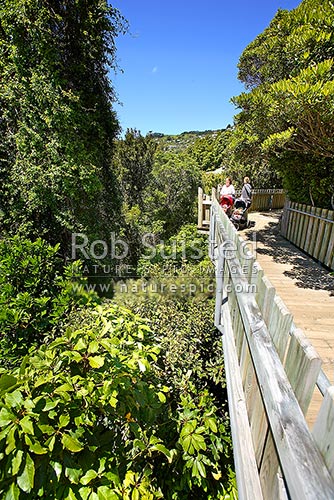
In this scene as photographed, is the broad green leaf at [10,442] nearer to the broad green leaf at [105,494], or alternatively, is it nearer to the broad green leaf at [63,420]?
the broad green leaf at [63,420]

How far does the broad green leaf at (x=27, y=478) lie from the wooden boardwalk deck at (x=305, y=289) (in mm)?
2055

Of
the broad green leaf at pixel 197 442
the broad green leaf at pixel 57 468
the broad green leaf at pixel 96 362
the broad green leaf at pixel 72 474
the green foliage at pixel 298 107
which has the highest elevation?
the green foliage at pixel 298 107

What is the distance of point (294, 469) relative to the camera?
90 cm

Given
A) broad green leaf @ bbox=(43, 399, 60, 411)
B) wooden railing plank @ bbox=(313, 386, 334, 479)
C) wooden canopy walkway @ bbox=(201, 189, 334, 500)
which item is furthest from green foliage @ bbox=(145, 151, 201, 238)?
wooden railing plank @ bbox=(313, 386, 334, 479)

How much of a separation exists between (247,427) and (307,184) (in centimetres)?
635

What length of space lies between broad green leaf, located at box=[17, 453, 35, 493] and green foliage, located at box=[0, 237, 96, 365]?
2489mm

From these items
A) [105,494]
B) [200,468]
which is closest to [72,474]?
[105,494]

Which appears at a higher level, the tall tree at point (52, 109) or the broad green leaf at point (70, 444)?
the tall tree at point (52, 109)

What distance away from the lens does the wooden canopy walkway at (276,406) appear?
87cm

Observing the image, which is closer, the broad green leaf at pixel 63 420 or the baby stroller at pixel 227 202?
the broad green leaf at pixel 63 420

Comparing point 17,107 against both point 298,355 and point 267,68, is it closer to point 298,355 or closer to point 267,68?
point 267,68

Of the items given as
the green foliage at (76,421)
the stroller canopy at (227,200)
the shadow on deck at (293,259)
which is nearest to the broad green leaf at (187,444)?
the green foliage at (76,421)

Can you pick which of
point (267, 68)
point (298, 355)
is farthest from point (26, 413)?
point (267, 68)

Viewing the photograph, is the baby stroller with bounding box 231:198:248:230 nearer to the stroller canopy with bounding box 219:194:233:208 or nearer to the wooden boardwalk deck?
the stroller canopy with bounding box 219:194:233:208
